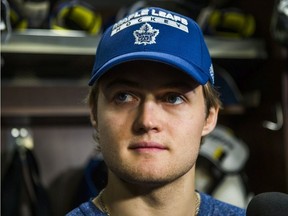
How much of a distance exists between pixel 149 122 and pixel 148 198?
0.41ft

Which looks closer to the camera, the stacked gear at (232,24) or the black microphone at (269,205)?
the black microphone at (269,205)

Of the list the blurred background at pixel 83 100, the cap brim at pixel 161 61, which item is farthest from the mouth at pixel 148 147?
the blurred background at pixel 83 100

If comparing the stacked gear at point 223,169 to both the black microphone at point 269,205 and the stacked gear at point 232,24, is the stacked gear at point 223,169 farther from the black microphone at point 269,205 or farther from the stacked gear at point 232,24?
the black microphone at point 269,205

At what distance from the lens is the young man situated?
24.9 inches

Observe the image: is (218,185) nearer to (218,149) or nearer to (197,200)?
(218,149)

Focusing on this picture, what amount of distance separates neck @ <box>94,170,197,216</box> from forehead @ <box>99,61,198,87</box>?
150 mm

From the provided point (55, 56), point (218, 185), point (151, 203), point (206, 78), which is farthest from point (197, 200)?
point (55, 56)

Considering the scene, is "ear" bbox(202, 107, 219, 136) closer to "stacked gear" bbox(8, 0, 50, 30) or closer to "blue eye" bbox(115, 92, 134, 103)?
"blue eye" bbox(115, 92, 134, 103)

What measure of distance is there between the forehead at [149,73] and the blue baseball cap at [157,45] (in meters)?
0.02

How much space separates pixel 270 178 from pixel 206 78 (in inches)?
26.8

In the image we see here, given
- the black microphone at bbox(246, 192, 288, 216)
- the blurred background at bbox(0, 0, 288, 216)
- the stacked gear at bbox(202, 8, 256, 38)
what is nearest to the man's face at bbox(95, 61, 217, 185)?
the black microphone at bbox(246, 192, 288, 216)

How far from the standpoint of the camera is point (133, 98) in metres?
0.66

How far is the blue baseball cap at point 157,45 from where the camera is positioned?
2.10 feet

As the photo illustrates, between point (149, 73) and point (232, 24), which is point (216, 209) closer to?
point (149, 73)
